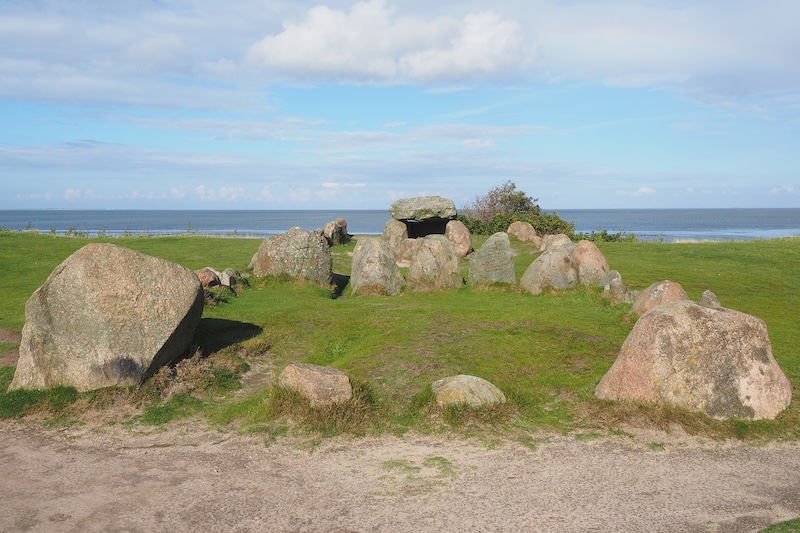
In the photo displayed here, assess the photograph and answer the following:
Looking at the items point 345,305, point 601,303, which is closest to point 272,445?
point 345,305

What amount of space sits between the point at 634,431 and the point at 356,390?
202 inches

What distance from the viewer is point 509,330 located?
55.5 ft

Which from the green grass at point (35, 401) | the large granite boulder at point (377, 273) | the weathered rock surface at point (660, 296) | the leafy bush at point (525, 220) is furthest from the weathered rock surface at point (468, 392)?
the leafy bush at point (525, 220)

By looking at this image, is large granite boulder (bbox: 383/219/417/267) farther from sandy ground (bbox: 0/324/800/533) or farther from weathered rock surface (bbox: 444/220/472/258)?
sandy ground (bbox: 0/324/800/533)

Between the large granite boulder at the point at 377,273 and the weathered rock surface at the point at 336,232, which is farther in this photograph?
the weathered rock surface at the point at 336,232

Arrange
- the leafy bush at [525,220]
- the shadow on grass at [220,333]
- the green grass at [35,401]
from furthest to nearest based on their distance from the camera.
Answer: the leafy bush at [525,220] → the shadow on grass at [220,333] → the green grass at [35,401]

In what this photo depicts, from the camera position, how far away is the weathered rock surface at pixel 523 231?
4078 cm

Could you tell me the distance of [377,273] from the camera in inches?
967

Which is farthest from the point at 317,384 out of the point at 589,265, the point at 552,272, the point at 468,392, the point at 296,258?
the point at 296,258

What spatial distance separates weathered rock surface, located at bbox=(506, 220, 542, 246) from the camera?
40.8 meters

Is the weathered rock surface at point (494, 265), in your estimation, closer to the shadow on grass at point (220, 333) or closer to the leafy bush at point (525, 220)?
the shadow on grass at point (220, 333)

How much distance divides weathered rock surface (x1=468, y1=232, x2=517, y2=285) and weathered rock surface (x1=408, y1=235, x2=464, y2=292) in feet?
2.70

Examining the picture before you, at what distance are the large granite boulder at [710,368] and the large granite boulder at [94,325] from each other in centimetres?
944

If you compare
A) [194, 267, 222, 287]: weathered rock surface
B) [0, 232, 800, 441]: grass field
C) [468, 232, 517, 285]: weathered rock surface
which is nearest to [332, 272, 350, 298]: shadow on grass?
[0, 232, 800, 441]: grass field
